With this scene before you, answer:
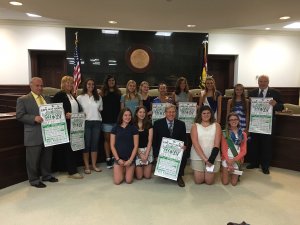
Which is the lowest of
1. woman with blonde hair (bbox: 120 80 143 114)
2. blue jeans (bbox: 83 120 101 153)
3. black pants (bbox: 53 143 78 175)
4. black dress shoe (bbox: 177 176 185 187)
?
black dress shoe (bbox: 177 176 185 187)

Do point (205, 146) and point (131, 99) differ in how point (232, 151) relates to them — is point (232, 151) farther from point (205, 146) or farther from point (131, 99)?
point (131, 99)

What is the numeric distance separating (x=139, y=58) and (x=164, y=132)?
203 inches

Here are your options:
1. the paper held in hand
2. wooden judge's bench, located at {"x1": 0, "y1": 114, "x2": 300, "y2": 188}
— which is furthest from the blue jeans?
the paper held in hand

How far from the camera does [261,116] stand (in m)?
4.00

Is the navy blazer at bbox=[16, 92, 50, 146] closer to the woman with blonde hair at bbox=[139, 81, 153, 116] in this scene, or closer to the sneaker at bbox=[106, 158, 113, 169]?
the sneaker at bbox=[106, 158, 113, 169]

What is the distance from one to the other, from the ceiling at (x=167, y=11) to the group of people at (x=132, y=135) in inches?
44.2

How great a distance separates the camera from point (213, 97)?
4.23m

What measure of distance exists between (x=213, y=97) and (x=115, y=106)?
1601 millimetres

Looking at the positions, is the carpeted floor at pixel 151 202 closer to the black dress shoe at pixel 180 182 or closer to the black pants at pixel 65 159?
the black dress shoe at pixel 180 182

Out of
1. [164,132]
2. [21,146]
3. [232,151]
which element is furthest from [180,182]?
[21,146]

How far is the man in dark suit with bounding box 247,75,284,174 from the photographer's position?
404cm

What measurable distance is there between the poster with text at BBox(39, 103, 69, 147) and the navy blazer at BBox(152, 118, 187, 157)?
1234mm

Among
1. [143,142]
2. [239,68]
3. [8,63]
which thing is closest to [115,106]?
[143,142]

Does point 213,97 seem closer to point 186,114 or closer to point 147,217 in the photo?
point 186,114
